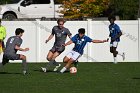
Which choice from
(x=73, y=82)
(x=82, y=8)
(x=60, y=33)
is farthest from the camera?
(x=82, y=8)

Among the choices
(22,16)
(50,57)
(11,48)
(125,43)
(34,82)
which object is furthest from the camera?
(22,16)

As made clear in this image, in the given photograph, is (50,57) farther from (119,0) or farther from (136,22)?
(119,0)

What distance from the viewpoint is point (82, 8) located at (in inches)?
1633

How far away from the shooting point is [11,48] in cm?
2047

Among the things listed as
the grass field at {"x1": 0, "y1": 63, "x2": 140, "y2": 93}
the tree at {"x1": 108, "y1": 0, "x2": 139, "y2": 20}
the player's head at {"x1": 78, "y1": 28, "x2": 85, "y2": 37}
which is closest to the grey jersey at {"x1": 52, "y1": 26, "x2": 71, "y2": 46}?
the player's head at {"x1": 78, "y1": 28, "x2": 85, "y2": 37}

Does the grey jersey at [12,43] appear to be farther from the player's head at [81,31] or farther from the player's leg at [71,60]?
the player's head at [81,31]

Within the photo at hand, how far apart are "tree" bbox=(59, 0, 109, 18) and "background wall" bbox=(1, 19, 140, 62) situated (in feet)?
31.9

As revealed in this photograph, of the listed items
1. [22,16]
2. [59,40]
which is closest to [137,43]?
[59,40]

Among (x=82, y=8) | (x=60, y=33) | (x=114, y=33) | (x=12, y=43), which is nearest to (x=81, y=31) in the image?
(x=60, y=33)

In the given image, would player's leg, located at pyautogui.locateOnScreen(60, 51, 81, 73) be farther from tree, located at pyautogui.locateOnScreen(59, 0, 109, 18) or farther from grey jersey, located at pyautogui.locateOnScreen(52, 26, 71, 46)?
tree, located at pyautogui.locateOnScreen(59, 0, 109, 18)

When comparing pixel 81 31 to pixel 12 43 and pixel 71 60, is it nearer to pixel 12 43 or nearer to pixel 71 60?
pixel 71 60

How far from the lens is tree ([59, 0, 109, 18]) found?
41281 millimetres

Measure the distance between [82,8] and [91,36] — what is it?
1031 centimetres

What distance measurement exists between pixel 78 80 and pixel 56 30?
4.60 metres
